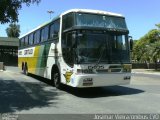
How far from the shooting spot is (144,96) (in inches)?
547

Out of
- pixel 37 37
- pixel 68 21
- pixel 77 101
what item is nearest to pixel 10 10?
pixel 68 21

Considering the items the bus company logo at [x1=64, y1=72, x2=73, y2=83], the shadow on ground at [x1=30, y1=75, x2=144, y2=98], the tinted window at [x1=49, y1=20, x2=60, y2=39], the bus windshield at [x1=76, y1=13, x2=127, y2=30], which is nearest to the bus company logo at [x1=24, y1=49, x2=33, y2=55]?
the tinted window at [x1=49, y1=20, x2=60, y2=39]

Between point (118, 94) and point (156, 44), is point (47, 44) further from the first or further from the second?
point (156, 44)

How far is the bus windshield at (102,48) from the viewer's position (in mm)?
13664

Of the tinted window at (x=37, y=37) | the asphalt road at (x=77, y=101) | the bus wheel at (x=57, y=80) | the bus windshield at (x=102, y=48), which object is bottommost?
the asphalt road at (x=77, y=101)

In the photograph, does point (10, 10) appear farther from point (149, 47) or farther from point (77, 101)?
point (149, 47)

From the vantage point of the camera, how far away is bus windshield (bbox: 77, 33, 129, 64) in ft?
44.8

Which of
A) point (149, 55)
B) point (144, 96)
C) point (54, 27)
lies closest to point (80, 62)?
point (144, 96)

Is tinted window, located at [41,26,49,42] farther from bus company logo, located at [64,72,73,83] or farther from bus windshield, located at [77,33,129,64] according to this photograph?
bus windshield, located at [77,33,129,64]

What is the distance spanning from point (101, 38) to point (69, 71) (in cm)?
188

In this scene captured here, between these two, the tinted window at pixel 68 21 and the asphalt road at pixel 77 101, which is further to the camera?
the tinted window at pixel 68 21

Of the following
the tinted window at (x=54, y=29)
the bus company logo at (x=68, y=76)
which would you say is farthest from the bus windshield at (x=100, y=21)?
the tinted window at (x=54, y=29)

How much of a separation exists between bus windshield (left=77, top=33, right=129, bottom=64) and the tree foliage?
116ft

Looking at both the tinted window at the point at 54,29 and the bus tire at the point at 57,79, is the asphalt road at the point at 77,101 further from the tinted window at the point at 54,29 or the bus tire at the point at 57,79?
the tinted window at the point at 54,29
